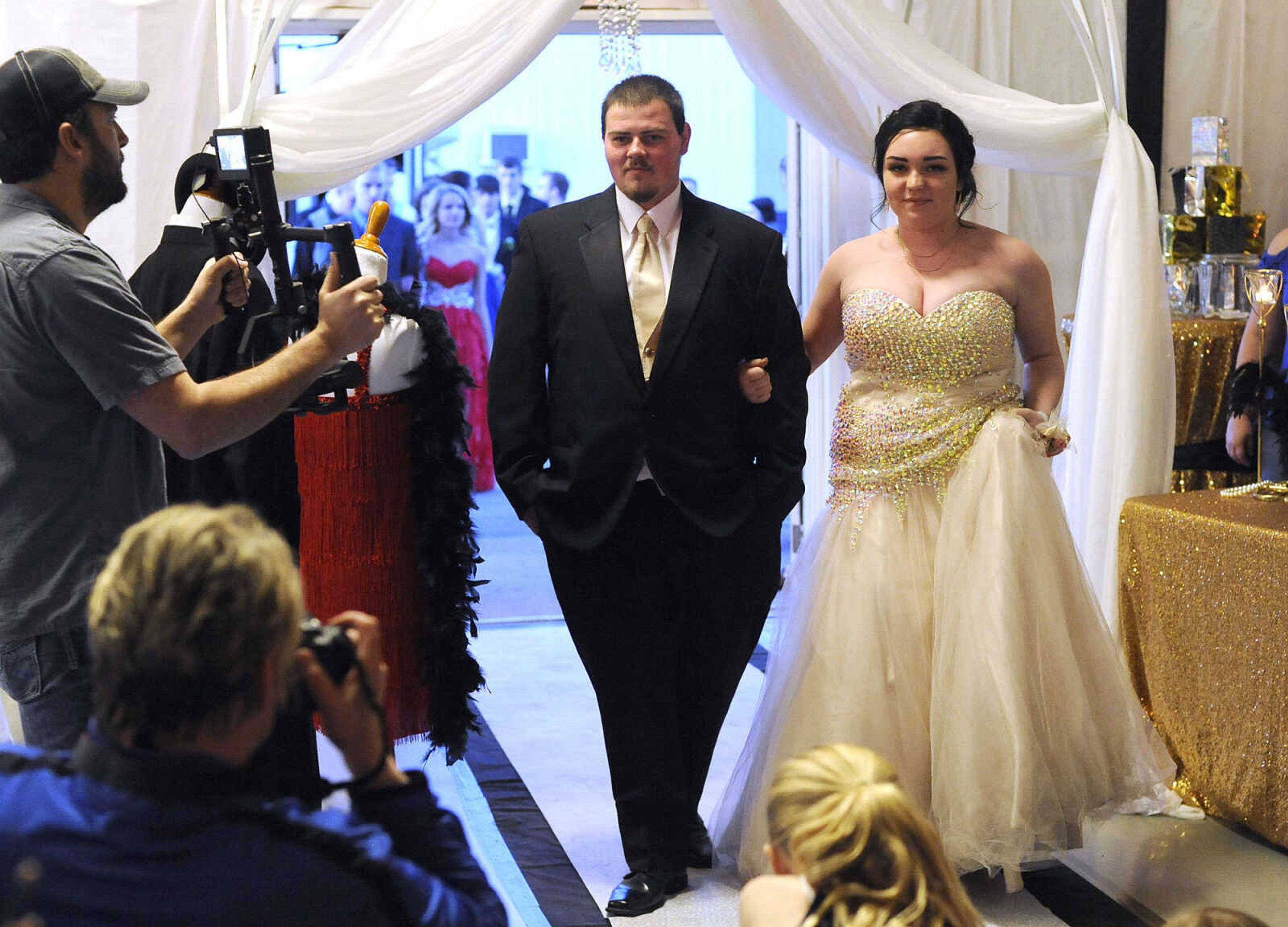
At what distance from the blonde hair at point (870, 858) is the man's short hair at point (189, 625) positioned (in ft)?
1.84

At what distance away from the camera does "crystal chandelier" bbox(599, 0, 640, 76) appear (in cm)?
450

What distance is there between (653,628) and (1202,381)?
87.0 inches

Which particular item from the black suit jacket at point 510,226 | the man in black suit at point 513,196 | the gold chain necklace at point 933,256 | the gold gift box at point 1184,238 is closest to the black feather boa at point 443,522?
the gold chain necklace at point 933,256

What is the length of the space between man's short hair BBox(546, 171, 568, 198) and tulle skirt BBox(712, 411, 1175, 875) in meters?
6.10

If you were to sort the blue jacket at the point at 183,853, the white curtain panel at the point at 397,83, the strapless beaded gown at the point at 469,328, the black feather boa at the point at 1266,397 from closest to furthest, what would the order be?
1. the blue jacket at the point at 183,853
2. the white curtain panel at the point at 397,83
3. the black feather boa at the point at 1266,397
4. the strapless beaded gown at the point at 469,328

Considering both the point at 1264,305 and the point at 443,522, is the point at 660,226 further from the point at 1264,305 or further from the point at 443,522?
the point at 1264,305

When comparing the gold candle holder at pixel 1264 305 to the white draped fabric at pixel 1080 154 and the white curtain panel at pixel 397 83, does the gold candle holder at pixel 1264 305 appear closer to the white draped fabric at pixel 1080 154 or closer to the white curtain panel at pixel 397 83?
the white draped fabric at pixel 1080 154

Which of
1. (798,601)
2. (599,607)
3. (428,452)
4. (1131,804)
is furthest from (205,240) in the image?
(1131,804)

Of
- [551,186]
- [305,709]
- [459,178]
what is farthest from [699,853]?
[551,186]

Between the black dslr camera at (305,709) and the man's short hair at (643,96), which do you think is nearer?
the black dslr camera at (305,709)

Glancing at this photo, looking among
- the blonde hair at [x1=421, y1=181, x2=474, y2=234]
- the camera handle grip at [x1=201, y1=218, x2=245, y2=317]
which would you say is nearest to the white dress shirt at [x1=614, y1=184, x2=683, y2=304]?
the camera handle grip at [x1=201, y1=218, x2=245, y2=317]

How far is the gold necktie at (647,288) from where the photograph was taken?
121 inches

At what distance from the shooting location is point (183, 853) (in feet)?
3.73

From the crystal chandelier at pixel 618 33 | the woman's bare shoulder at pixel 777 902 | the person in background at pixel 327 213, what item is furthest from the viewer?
the person in background at pixel 327 213
